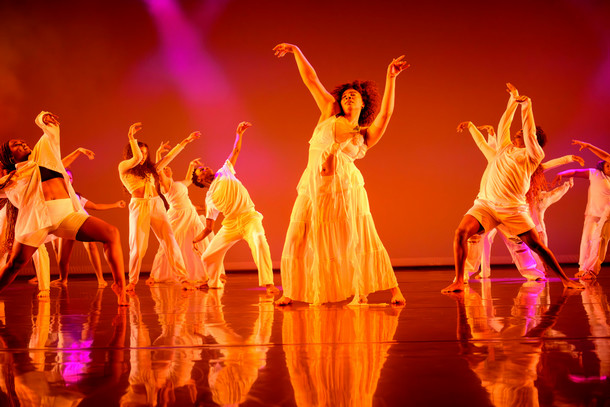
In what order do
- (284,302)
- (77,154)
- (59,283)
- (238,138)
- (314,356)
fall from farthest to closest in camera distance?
(59,283) → (77,154) → (238,138) → (284,302) → (314,356)

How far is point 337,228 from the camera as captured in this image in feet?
15.4

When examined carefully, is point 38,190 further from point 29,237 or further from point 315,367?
point 315,367

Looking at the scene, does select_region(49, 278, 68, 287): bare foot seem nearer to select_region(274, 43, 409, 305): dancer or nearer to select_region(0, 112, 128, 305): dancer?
select_region(0, 112, 128, 305): dancer

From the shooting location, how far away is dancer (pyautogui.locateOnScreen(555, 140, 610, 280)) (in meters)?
7.99

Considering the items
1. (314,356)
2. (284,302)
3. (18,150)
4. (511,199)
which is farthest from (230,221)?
(314,356)

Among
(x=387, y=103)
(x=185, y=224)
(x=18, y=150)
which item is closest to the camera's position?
(x=387, y=103)

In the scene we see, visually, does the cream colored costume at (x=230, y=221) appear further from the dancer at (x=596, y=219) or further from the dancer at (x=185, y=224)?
the dancer at (x=596, y=219)

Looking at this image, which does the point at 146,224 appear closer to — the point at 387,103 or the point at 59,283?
the point at 59,283

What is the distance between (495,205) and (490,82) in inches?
214

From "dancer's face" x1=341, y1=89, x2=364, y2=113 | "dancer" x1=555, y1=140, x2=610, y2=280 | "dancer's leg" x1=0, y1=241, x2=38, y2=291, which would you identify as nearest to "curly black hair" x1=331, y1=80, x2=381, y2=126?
"dancer's face" x1=341, y1=89, x2=364, y2=113

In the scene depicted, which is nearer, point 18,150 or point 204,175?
point 18,150

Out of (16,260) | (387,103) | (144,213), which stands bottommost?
(16,260)

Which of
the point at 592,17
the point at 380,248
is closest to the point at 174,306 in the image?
the point at 380,248

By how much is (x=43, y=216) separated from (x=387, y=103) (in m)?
2.69
